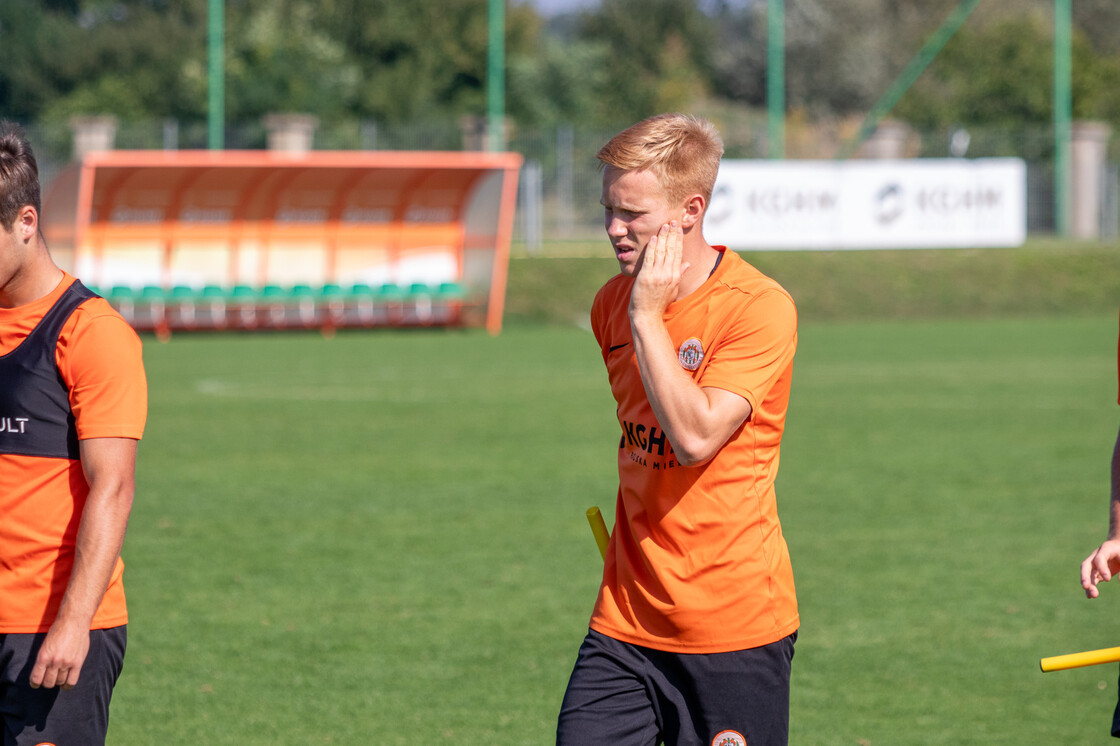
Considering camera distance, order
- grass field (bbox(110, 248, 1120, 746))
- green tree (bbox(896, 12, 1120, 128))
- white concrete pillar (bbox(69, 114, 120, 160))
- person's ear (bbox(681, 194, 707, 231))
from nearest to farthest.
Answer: person's ear (bbox(681, 194, 707, 231))
grass field (bbox(110, 248, 1120, 746))
white concrete pillar (bbox(69, 114, 120, 160))
green tree (bbox(896, 12, 1120, 128))

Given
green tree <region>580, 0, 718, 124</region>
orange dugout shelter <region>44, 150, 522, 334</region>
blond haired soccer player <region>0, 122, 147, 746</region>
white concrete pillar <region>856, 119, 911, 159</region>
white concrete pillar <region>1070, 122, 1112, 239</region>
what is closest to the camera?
blond haired soccer player <region>0, 122, 147, 746</region>

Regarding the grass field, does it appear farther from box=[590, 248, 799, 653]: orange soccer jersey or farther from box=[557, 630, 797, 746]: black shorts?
box=[590, 248, 799, 653]: orange soccer jersey

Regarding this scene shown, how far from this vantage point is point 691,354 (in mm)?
3223

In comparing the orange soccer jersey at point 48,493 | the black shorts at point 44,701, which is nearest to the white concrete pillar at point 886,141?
the orange soccer jersey at point 48,493

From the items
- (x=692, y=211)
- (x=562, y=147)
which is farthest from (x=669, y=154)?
(x=562, y=147)

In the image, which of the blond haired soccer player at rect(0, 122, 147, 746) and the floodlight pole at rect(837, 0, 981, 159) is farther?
the floodlight pole at rect(837, 0, 981, 159)

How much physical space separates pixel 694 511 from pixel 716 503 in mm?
51

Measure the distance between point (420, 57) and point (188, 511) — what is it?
145 ft

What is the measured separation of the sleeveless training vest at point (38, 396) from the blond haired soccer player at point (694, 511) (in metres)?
1.22

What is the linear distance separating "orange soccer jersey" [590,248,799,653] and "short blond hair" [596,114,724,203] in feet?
0.79

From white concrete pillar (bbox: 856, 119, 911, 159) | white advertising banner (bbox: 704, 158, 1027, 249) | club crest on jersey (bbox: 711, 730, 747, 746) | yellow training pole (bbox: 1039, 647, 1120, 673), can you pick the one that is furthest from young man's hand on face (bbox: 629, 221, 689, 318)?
white concrete pillar (bbox: 856, 119, 911, 159)

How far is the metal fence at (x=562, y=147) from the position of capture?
34.0 meters

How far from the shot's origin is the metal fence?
112 ft

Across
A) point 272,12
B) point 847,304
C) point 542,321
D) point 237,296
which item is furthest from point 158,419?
point 272,12
